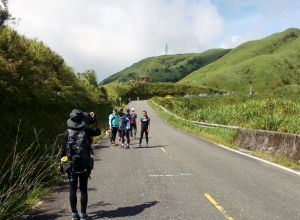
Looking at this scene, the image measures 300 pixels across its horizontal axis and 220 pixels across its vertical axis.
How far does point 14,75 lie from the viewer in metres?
17.3

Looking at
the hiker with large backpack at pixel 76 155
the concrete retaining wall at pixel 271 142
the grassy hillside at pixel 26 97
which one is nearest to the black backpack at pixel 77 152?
Answer: the hiker with large backpack at pixel 76 155

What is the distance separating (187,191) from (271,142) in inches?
319

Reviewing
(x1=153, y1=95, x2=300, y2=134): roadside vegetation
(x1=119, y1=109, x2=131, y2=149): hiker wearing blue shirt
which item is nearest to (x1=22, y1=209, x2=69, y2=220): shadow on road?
(x1=119, y1=109, x2=131, y2=149): hiker wearing blue shirt

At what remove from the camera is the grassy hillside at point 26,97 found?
14744 mm

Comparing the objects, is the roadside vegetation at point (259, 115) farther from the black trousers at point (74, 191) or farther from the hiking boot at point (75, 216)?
the hiking boot at point (75, 216)

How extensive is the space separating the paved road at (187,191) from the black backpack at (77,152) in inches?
41.1

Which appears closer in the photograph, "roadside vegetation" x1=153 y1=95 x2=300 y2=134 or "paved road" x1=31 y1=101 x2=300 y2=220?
"paved road" x1=31 y1=101 x2=300 y2=220

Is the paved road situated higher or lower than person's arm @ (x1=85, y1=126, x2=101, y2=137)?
lower

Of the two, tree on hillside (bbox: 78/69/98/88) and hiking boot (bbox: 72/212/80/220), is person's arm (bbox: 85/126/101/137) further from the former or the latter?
tree on hillside (bbox: 78/69/98/88)

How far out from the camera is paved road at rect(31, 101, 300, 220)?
25.5 feet

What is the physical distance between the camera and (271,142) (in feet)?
54.7

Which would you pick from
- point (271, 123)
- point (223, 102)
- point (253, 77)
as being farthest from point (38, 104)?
point (253, 77)

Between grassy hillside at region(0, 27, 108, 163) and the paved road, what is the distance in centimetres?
310

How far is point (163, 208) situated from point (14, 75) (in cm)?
1145
